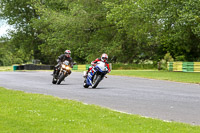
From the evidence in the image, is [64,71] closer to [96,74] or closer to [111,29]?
[96,74]

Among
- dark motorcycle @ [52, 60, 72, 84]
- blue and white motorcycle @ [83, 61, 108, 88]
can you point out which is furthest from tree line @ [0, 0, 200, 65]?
blue and white motorcycle @ [83, 61, 108, 88]

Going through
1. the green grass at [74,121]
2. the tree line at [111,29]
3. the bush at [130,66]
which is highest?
the tree line at [111,29]

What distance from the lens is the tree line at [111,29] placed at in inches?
1467

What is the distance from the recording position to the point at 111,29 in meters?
54.0

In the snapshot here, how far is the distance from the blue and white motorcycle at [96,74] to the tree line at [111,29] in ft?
51.3

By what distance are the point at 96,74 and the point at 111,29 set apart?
118 feet

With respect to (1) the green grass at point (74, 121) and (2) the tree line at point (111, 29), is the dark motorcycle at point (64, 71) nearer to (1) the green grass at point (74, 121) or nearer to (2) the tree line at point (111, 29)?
(1) the green grass at point (74, 121)

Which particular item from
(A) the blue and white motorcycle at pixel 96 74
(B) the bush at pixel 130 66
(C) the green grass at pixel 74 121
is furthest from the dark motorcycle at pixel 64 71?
(B) the bush at pixel 130 66

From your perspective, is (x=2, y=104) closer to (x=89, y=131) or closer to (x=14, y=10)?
(x=89, y=131)

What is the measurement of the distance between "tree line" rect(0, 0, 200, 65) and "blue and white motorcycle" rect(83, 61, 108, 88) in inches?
616

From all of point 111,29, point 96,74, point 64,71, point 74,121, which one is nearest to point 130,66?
point 111,29

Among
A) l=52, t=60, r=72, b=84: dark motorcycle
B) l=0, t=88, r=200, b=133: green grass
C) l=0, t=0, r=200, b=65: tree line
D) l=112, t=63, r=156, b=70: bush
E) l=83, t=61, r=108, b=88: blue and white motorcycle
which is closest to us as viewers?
l=0, t=88, r=200, b=133: green grass

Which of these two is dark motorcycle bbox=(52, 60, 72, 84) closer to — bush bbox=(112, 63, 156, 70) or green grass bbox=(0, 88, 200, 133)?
green grass bbox=(0, 88, 200, 133)

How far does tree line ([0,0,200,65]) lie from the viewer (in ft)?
122
